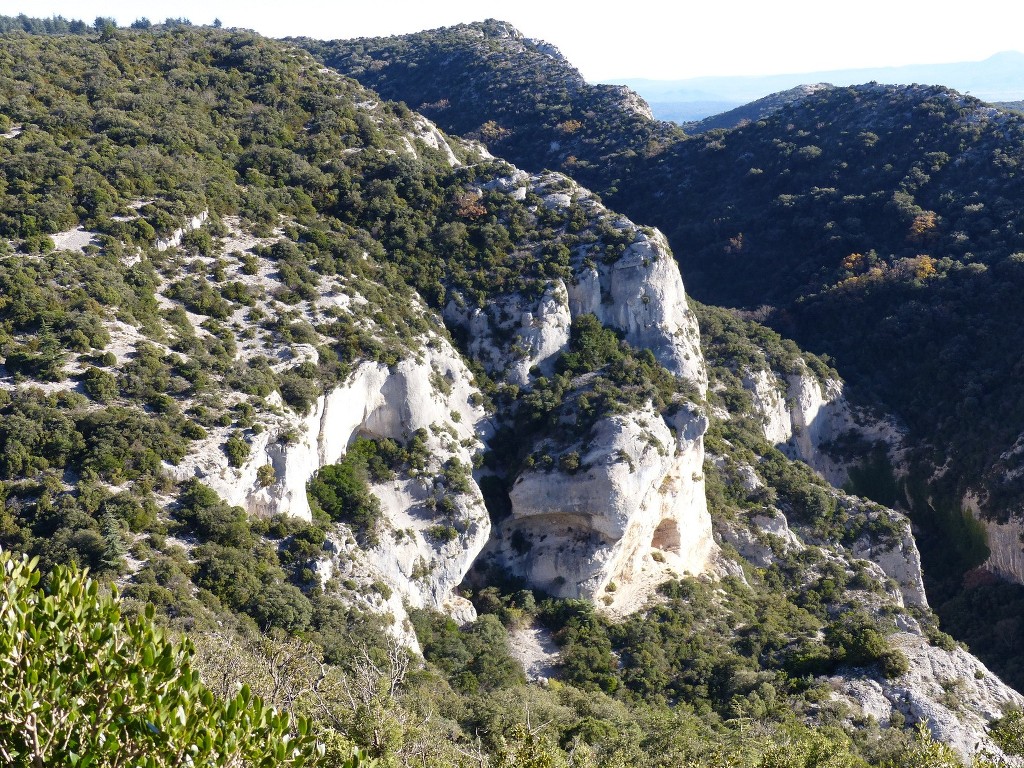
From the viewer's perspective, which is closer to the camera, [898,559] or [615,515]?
[615,515]

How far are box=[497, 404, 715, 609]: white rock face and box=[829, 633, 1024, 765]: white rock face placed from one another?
11.0 meters

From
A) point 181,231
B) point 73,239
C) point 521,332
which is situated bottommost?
point 521,332

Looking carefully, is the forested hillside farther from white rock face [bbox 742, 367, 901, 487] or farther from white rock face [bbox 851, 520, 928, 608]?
white rock face [bbox 851, 520, 928, 608]

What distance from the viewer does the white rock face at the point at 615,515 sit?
125 ft

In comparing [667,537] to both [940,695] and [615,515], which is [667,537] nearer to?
[615,515]

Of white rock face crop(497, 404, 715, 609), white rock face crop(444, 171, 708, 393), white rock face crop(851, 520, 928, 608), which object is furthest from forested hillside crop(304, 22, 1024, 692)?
white rock face crop(497, 404, 715, 609)

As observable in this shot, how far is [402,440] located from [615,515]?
1147cm

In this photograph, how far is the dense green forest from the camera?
20047 mm

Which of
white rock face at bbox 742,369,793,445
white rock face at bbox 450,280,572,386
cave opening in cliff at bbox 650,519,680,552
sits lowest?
cave opening in cliff at bbox 650,519,680,552

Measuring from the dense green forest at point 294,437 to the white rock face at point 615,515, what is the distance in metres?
1.64

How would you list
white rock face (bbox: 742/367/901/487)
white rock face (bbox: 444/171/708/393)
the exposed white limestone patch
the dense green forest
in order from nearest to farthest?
1. the dense green forest
2. the exposed white limestone patch
3. white rock face (bbox: 444/171/708/393)
4. white rock face (bbox: 742/367/901/487)

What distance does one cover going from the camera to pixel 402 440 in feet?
127

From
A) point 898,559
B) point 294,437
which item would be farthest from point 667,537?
point 294,437

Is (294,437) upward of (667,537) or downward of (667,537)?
upward
